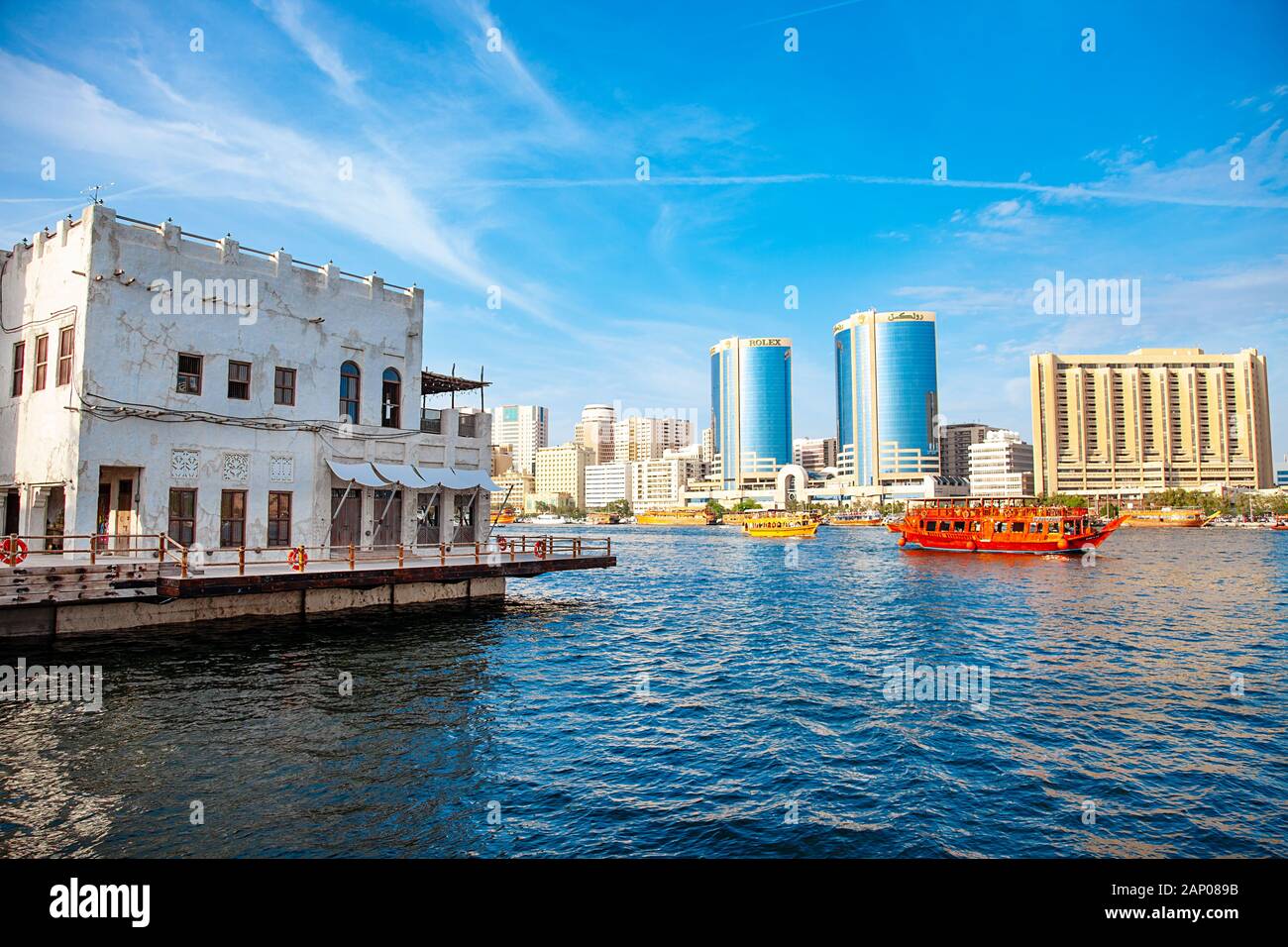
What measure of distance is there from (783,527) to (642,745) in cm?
12122

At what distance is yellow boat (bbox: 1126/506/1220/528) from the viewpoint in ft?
520

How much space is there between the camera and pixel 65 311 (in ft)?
87.7

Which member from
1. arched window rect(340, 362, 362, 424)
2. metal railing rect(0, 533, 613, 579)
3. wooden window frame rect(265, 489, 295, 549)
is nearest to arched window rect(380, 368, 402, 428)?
arched window rect(340, 362, 362, 424)

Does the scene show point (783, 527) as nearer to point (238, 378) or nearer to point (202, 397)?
point (238, 378)

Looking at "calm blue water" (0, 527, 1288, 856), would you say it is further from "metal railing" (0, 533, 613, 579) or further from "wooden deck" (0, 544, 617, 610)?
"metal railing" (0, 533, 613, 579)

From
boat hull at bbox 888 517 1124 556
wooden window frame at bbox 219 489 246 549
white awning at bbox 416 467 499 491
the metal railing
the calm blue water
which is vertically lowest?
the calm blue water

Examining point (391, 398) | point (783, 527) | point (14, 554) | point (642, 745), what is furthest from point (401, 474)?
point (783, 527)

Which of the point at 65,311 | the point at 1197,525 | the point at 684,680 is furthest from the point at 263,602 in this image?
the point at 1197,525

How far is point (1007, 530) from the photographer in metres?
76.5

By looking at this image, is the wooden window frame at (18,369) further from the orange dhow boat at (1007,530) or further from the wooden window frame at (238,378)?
the orange dhow boat at (1007,530)

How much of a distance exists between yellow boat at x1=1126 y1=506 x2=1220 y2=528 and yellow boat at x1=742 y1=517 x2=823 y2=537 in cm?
7956
